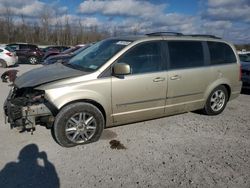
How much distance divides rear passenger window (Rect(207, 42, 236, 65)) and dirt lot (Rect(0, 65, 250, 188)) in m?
1.49

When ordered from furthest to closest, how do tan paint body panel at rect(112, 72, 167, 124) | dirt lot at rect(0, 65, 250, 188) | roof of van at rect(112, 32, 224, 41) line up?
roof of van at rect(112, 32, 224, 41) < tan paint body panel at rect(112, 72, 167, 124) < dirt lot at rect(0, 65, 250, 188)

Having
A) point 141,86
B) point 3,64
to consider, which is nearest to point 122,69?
point 141,86

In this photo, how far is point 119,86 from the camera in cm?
429

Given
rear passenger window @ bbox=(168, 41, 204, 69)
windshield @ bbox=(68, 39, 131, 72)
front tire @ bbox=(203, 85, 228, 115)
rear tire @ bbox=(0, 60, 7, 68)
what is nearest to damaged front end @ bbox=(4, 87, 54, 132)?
windshield @ bbox=(68, 39, 131, 72)

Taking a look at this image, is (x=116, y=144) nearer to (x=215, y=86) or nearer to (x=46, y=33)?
(x=215, y=86)

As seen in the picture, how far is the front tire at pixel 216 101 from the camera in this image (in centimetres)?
571

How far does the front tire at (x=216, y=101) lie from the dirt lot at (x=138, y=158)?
600 millimetres

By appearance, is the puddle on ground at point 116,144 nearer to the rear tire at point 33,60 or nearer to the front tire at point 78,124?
the front tire at point 78,124

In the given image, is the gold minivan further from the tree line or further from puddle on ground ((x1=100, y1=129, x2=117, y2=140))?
the tree line

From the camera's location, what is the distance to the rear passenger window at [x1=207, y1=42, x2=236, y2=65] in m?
5.54

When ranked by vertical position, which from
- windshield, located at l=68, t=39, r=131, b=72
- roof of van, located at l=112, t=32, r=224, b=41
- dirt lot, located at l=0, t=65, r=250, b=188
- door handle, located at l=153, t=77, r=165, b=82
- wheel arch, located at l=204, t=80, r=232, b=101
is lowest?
dirt lot, located at l=0, t=65, r=250, b=188

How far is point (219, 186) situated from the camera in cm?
318

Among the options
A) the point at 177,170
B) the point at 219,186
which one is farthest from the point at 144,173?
the point at 219,186

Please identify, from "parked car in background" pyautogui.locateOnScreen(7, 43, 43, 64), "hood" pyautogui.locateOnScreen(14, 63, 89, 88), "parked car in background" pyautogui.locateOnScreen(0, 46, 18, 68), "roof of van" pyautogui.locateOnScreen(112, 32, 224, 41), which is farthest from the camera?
"parked car in background" pyautogui.locateOnScreen(7, 43, 43, 64)
